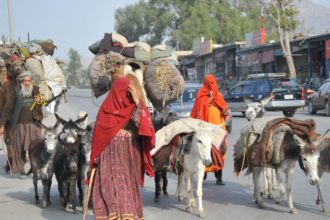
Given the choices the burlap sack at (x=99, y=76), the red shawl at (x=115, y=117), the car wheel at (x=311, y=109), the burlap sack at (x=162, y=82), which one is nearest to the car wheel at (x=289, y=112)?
the car wheel at (x=311, y=109)

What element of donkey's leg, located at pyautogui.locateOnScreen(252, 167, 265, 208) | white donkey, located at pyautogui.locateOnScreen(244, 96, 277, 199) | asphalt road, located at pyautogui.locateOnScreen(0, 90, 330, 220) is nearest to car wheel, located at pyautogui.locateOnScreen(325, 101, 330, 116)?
asphalt road, located at pyautogui.locateOnScreen(0, 90, 330, 220)

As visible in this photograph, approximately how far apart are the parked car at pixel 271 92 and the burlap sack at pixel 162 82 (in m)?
16.8

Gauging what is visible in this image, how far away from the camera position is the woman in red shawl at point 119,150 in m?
6.67

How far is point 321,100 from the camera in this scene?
1030 inches

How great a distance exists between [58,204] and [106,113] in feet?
10.2

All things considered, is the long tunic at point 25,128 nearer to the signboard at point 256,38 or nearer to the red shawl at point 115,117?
the red shawl at point 115,117

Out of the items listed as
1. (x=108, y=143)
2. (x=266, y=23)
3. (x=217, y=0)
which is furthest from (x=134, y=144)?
(x=266, y=23)

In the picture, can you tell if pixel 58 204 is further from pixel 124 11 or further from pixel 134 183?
pixel 124 11

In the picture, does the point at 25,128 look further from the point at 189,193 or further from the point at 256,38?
the point at 256,38

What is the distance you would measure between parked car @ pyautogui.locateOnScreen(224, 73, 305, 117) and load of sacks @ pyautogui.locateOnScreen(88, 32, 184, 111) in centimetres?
1665

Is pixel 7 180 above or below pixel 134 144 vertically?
below

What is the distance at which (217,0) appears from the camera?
255 feet

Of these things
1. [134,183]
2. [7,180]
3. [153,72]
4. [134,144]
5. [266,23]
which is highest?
[266,23]

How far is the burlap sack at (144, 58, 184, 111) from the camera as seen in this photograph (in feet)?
30.5
